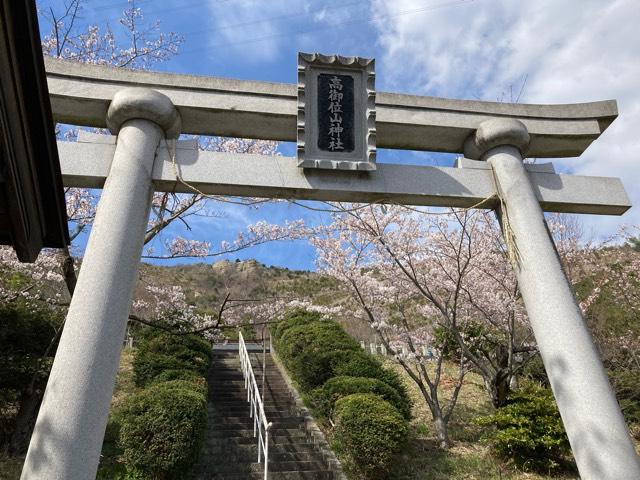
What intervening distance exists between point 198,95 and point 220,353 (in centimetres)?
1308

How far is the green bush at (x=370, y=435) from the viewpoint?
24.5 feet

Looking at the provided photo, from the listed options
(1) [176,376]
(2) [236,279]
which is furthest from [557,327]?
(2) [236,279]

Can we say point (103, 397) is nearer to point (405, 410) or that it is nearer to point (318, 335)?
point (405, 410)

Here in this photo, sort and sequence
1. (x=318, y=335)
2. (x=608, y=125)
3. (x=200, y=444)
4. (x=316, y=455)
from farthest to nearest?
(x=318, y=335) → (x=316, y=455) → (x=200, y=444) → (x=608, y=125)

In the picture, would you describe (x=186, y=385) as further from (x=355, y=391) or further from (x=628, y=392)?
(x=628, y=392)

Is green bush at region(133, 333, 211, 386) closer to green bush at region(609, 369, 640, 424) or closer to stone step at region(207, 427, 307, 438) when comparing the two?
stone step at region(207, 427, 307, 438)

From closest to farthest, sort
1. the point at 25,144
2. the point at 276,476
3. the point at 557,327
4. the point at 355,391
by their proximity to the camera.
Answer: the point at 25,144 → the point at 557,327 → the point at 276,476 → the point at 355,391

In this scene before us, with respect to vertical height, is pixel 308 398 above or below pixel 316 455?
above

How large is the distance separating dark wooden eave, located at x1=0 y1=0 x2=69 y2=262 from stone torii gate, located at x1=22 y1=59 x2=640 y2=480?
1.38 feet

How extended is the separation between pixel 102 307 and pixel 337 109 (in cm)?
285

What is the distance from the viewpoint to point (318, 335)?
12445 millimetres

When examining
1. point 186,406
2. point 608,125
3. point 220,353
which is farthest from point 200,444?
point 220,353

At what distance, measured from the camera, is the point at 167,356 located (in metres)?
10.9

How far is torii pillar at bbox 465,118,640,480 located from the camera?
10.7ft
